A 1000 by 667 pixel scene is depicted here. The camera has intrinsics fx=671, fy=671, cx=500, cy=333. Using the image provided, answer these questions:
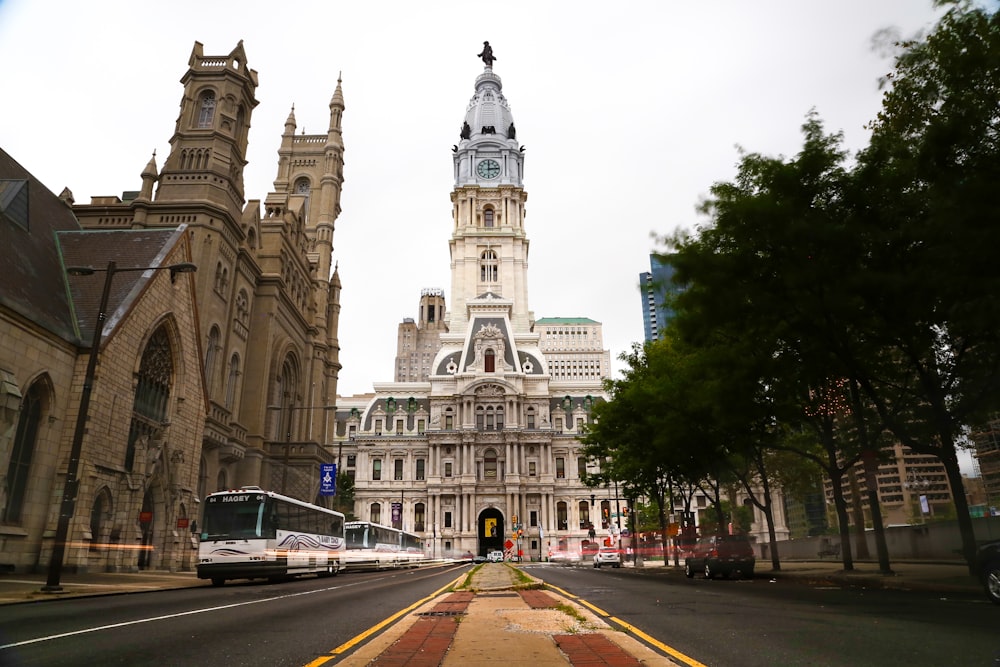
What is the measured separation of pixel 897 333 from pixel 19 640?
1848cm

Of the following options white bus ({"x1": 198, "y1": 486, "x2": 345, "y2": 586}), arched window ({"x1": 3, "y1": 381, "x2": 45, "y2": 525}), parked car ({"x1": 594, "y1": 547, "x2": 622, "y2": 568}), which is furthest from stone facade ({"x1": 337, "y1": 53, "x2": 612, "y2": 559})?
arched window ({"x1": 3, "y1": 381, "x2": 45, "y2": 525})

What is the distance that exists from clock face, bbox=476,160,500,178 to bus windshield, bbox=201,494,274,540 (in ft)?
341

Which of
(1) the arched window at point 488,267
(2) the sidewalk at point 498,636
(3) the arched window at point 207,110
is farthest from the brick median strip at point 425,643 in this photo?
(1) the arched window at point 488,267

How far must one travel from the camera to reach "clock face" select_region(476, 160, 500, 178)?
122312 mm

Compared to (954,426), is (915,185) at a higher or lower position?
higher

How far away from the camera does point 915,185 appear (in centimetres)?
1616

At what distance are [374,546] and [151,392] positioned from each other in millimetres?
20393

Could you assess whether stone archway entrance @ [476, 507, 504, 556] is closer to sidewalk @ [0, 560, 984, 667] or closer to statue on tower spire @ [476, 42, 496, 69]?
sidewalk @ [0, 560, 984, 667]

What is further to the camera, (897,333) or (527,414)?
(527,414)

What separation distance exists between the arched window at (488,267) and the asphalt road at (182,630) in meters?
99.7

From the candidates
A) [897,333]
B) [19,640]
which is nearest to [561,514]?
[897,333]

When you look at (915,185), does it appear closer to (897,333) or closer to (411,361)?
(897,333)

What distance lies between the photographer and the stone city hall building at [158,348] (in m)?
23.3

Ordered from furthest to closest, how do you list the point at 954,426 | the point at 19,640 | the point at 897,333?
the point at 954,426
the point at 897,333
the point at 19,640
